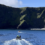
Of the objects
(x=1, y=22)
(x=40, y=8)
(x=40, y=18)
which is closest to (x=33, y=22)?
(x=40, y=18)

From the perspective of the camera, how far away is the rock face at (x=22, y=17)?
168762 mm

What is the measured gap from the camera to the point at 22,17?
183000 mm

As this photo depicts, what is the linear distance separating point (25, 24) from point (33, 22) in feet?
69.7

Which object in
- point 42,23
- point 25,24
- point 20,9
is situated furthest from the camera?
point 20,9

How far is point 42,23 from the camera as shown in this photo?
179 meters

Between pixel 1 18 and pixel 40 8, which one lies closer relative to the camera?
pixel 1 18

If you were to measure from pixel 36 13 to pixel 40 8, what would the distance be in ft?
41.4

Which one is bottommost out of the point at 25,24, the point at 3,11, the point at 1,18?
the point at 25,24

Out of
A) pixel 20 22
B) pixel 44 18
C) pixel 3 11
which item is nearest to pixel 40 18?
pixel 44 18

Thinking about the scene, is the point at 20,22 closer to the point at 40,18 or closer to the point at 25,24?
the point at 25,24

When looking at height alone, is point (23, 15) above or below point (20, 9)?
below

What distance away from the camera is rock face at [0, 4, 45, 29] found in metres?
169

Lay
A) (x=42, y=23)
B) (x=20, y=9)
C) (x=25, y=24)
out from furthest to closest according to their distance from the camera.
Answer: (x=20, y=9) → (x=42, y=23) → (x=25, y=24)

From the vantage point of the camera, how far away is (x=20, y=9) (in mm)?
192000
